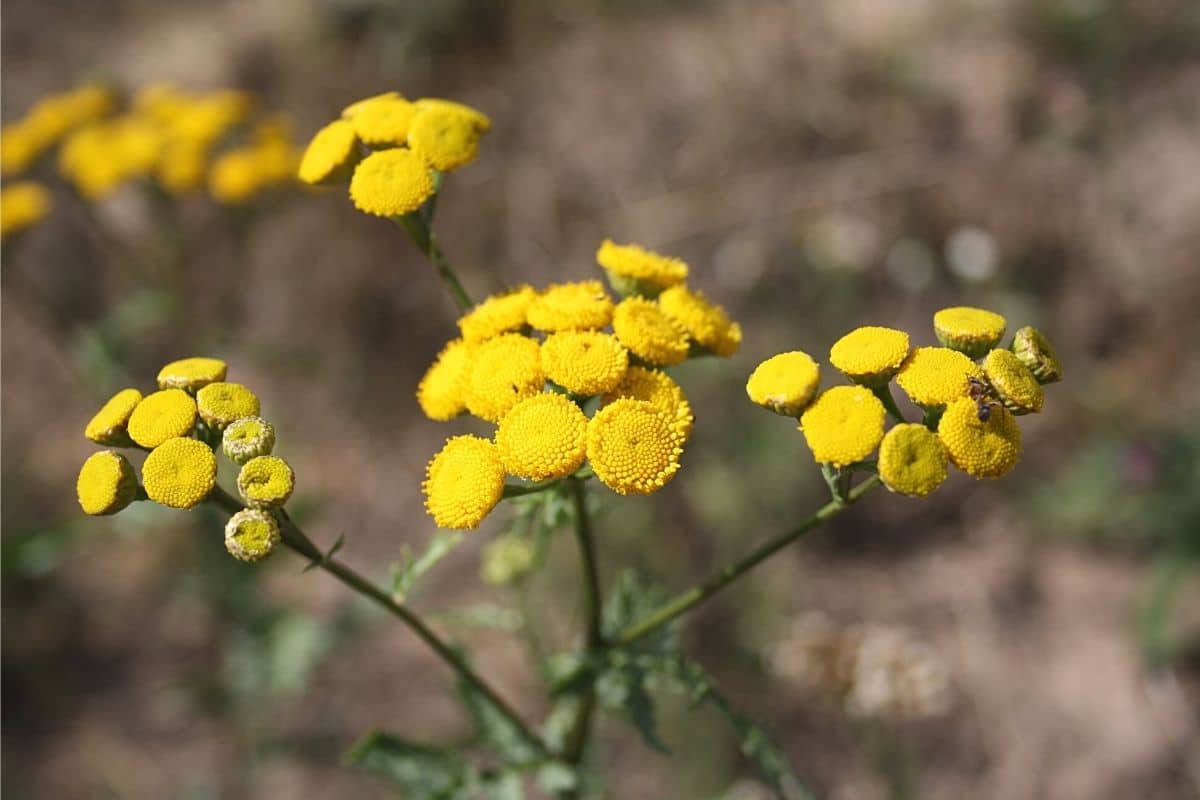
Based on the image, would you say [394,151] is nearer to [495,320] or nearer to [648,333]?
[495,320]

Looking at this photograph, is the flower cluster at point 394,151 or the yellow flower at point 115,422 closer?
the yellow flower at point 115,422

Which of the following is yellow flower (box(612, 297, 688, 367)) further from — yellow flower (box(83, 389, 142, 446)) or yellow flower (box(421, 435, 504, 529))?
yellow flower (box(83, 389, 142, 446))

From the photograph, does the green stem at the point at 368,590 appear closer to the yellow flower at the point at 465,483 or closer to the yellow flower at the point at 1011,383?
the yellow flower at the point at 465,483

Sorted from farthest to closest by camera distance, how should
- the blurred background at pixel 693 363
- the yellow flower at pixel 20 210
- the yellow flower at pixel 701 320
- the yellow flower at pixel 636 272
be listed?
the blurred background at pixel 693 363 < the yellow flower at pixel 20 210 < the yellow flower at pixel 636 272 < the yellow flower at pixel 701 320

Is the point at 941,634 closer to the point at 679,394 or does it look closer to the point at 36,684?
the point at 679,394

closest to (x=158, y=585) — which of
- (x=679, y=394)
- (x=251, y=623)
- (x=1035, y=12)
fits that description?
(x=251, y=623)

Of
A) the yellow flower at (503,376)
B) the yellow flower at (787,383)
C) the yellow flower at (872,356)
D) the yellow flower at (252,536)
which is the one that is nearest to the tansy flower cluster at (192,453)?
the yellow flower at (252,536)

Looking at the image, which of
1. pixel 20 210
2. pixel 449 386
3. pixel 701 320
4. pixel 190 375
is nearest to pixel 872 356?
pixel 701 320

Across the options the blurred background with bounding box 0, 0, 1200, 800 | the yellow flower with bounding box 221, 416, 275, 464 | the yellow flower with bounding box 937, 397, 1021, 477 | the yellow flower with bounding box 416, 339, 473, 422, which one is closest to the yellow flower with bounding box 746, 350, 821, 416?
the yellow flower with bounding box 937, 397, 1021, 477
